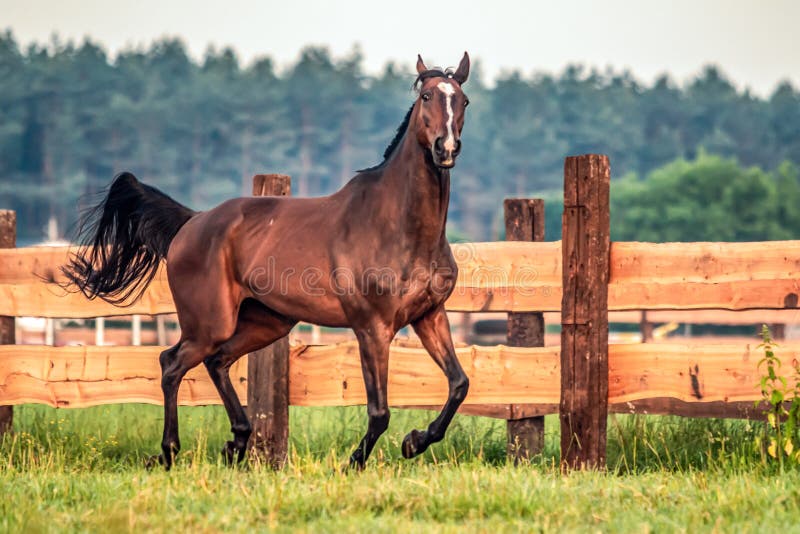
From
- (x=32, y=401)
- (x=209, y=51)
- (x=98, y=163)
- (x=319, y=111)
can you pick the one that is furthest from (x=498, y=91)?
(x=32, y=401)

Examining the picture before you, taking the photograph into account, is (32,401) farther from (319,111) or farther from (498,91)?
(498,91)

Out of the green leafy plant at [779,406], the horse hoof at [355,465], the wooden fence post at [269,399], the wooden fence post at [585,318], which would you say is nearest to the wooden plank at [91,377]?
the wooden fence post at [269,399]

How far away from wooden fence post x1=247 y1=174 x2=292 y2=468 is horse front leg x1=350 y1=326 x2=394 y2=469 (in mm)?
1137

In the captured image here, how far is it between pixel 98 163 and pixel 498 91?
40601mm

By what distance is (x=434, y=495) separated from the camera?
5488 mm

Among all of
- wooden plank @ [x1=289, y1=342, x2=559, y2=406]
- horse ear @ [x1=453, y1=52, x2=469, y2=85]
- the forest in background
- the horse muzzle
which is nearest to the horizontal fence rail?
wooden plank @ [x1=289, y1=342, x2=559, y2=406]

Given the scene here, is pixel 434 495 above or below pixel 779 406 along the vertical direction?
below

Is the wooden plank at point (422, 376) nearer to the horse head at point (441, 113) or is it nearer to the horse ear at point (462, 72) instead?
the horse head at point (441, 113)

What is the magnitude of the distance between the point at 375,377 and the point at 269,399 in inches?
52.0

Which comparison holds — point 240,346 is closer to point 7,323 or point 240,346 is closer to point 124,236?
point 124,236

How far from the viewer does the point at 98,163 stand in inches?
3051

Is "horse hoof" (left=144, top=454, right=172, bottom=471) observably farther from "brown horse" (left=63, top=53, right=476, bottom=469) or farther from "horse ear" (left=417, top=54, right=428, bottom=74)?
"horse ear" (left=417, top=54, right=428, bottom=74)

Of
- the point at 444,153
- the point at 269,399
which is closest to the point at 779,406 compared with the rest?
the point at 444,153

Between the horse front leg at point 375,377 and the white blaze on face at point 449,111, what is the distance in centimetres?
124
